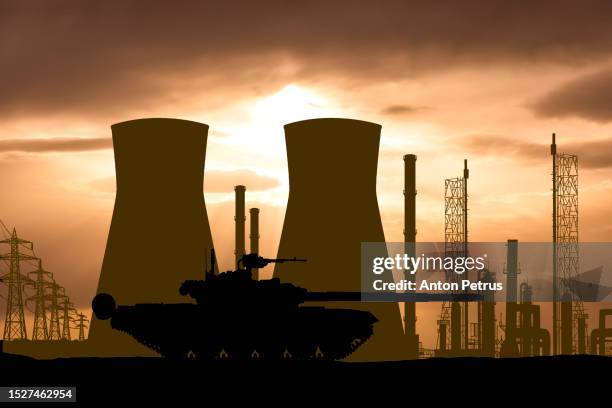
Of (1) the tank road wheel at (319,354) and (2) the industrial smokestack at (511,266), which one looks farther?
(2) the industrial smokestack at (511,266)

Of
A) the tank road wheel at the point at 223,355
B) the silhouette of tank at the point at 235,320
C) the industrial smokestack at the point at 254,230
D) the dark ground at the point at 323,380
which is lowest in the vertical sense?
the dark ground at the point at 323,380

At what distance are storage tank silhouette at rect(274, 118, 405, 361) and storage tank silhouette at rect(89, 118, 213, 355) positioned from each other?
167 inches

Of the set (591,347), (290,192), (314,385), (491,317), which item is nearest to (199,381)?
(314,385)

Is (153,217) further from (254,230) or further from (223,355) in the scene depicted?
(223,355)

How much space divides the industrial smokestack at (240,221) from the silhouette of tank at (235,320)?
102ft

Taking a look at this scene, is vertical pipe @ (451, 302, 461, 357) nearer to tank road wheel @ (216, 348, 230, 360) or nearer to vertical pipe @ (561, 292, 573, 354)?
vertical pipe @ (561, 292, 573, 354)

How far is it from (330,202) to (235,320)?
23.4 m

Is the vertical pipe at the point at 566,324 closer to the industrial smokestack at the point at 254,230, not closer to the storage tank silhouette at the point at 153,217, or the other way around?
the industrial smokestack at the point at 254,230

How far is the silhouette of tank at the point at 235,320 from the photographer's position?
19.0m

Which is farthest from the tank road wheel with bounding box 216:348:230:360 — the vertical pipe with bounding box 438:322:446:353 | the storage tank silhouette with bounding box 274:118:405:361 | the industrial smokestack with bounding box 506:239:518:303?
the vertical pipe with bounding box 438:322:446:353

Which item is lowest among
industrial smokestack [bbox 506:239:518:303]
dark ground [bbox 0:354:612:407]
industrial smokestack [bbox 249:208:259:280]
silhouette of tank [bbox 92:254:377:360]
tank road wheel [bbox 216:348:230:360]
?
dark ground [bbox 0:354:612:407]

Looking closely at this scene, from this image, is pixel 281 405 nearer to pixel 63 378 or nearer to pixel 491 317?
pixel 63 378

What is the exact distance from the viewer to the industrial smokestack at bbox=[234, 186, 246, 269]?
5084 cm

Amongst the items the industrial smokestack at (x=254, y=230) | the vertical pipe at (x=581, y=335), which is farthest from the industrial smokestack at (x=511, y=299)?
the industrial smokestack at (x=254, y=230)
